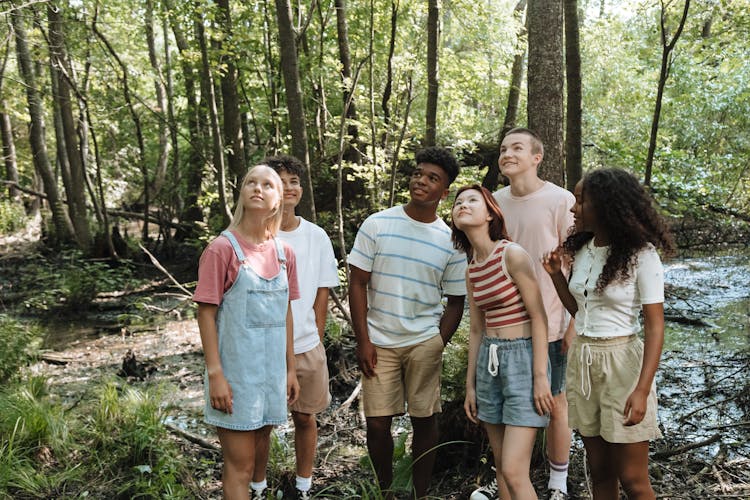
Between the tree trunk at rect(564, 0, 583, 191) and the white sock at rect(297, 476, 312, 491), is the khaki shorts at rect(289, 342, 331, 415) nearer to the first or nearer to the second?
the white sock at rect(297, 476, 312, 491)

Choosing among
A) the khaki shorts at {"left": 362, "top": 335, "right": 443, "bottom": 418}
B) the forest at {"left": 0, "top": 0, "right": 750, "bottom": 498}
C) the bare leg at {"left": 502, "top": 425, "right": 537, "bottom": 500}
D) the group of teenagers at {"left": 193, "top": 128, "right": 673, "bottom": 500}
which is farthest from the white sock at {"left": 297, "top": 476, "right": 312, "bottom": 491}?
the bare leg at {"left": 502, "top": 425, "right": 537, "bottom": 500}

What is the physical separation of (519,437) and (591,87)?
59.9 feet

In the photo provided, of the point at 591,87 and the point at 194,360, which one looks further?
the point at 591,87

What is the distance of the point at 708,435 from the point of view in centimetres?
440

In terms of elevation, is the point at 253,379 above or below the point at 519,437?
above

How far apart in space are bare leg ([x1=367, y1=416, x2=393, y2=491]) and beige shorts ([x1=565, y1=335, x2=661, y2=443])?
3.51ft

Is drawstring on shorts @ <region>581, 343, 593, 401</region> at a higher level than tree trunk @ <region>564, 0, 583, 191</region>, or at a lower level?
lower

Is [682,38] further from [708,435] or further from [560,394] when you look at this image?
[560,394]

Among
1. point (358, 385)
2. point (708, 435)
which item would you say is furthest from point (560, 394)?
point (358, 385)

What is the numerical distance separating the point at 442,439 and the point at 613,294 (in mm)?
1956

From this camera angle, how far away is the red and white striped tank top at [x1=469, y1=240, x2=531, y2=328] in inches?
114

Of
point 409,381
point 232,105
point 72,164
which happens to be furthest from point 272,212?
point 72,164

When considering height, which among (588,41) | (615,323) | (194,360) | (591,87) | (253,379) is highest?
(588,41)

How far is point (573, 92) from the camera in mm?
7258
